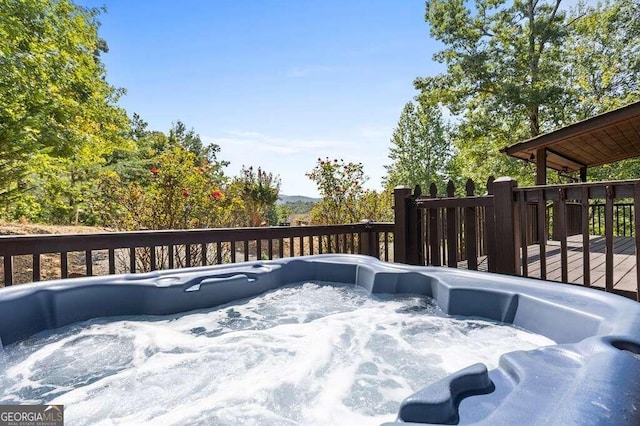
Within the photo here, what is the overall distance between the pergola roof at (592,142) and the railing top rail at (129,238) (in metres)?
3.88

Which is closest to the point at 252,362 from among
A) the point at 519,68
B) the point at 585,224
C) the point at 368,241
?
the point at 585,224

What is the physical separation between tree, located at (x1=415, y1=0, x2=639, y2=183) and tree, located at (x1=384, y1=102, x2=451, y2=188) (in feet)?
24.0

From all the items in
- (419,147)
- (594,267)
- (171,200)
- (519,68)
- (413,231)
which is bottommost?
(594,267)

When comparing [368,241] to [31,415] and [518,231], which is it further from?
[31,415]

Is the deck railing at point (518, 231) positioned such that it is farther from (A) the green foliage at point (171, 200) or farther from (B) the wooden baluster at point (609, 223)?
(A) the green foliage at point (171, 200)

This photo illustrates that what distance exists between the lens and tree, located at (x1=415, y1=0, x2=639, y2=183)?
11.1 metres

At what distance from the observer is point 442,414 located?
0.92m

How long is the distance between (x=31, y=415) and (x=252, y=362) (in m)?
0.85

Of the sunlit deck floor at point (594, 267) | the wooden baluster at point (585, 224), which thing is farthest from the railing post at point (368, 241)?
the wooden baluster at point (585, 224)

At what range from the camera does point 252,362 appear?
5.70 feet

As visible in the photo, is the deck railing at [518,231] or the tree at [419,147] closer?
the deck railing at [518,231]

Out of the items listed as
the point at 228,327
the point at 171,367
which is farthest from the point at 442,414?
the point at 228,327

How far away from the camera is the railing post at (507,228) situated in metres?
2.96

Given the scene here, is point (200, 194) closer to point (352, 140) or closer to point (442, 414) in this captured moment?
point (442, 414)
